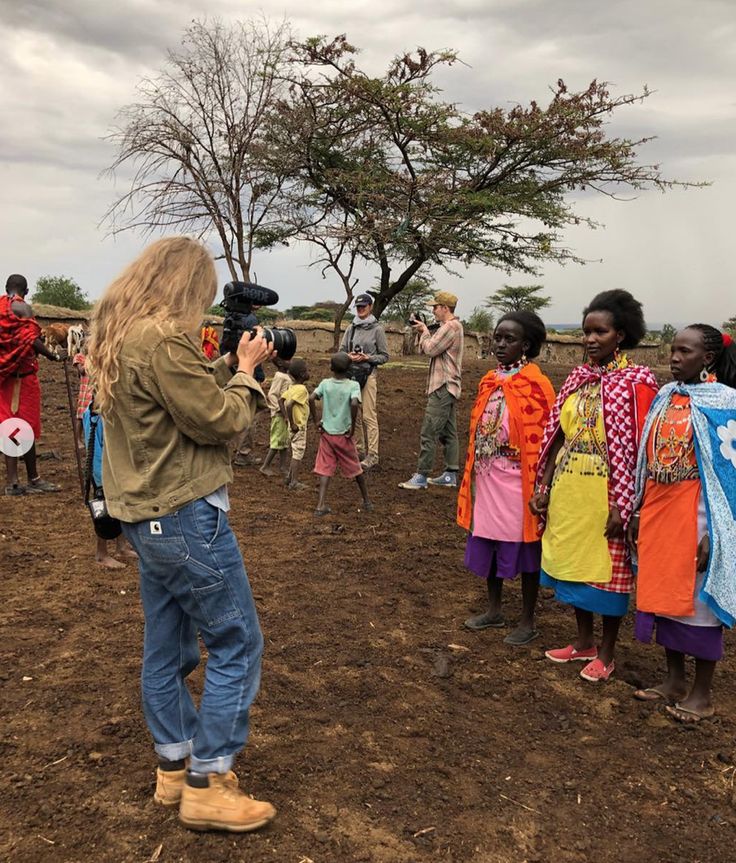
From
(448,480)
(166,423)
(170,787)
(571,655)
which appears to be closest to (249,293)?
→ (166,423)

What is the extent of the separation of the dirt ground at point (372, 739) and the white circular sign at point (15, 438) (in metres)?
1.69

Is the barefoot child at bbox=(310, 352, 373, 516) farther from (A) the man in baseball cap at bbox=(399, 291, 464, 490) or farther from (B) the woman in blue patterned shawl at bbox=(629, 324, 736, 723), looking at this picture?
(B) the woman in blue patterned shawl at bbox=(629, 324, 736, 723)

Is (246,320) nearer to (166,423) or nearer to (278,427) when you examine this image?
(166,423)

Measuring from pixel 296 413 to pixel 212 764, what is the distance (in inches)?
204

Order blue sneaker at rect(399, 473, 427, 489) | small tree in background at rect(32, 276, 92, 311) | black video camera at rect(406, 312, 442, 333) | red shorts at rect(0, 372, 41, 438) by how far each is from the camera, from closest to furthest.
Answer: red shorts at rect(0, 372, 41, 438), black video camera at rect(406, 312, 442, 333), blue sneaker at rect(399, 473, 427, 489), small tree in background at rect(32, 276, 92, 311)

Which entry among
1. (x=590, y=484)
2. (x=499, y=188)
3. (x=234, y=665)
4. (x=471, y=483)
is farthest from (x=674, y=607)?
(x=499, y=188)

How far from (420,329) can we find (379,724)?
447cm

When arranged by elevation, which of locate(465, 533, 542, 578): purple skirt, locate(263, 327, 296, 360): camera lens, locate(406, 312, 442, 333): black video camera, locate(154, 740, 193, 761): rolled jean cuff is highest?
locate(406, 312, 442, 333): black video camera

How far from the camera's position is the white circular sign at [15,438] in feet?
21.4

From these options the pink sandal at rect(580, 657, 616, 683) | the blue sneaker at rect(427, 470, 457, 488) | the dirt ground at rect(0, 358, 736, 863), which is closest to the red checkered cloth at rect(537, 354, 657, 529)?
the pink sandal at rect(580, 657, 616, 683)

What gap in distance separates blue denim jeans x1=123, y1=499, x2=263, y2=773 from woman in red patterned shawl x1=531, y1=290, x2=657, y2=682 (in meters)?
1.79

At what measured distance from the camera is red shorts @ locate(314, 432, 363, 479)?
259 inches

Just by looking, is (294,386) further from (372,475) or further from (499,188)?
(499,188)

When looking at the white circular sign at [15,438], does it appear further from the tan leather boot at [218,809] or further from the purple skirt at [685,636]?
the purple skirt at [685,636]
